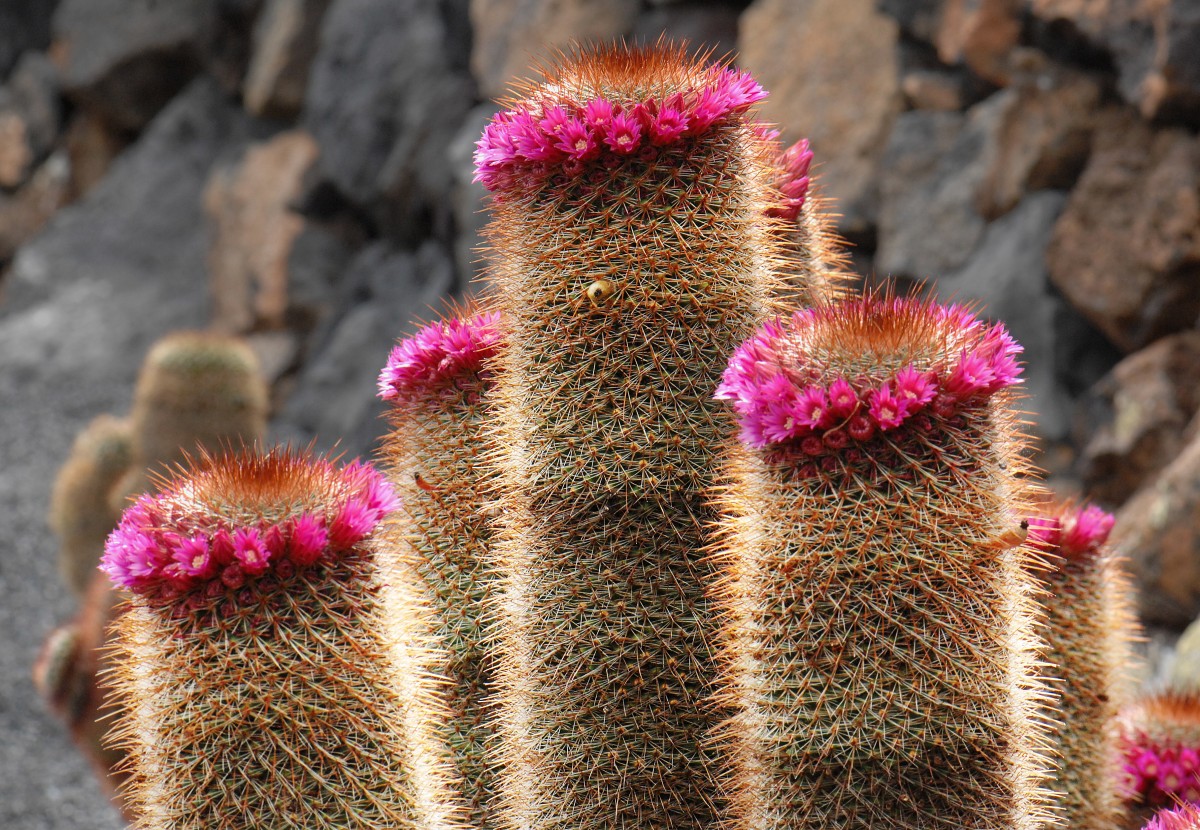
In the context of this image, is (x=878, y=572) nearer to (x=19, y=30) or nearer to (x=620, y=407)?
(x=620, y=407)

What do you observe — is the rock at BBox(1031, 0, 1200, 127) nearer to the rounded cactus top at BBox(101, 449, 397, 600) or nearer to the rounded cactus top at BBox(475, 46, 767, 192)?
the rounded cactus top at BBox(475, 46, 767, 192)

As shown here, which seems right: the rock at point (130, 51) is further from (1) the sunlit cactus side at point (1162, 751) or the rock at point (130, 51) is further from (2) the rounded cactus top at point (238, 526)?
(1) the sunlit cactus side at point (1162, 751)

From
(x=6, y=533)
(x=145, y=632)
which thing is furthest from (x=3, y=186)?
(x=145, y=632)

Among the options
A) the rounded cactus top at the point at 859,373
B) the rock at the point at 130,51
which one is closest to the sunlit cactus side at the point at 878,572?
the rounded cactus top at the point at 859,373

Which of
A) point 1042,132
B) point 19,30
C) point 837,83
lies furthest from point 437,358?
point 19,30

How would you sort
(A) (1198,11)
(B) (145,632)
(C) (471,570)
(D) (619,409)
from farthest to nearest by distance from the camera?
1. (A) (1198,11)
2. (C) (471,570)
3. (D) (619,409)
4. (B) (145,632)

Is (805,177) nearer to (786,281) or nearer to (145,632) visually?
(786,281)

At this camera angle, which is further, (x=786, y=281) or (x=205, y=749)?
(x=786, y=281)
